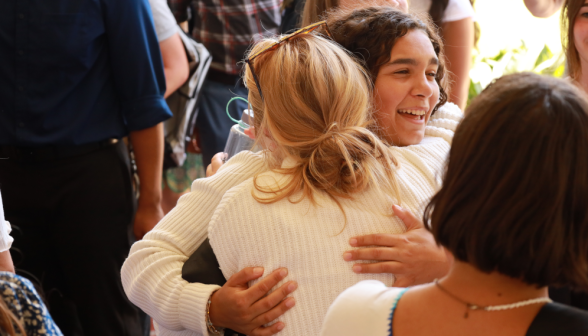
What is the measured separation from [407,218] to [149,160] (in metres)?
1.29

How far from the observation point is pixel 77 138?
1.92 meters

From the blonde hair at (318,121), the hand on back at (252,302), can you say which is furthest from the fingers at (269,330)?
the blonde hair at (318,121)

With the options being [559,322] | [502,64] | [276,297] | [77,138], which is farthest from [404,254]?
[502,64]

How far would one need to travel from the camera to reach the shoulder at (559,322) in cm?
75

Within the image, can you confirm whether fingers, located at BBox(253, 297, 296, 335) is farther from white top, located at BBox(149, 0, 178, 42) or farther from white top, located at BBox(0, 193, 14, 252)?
white top, located at BBox(149, 0, 178, 42)

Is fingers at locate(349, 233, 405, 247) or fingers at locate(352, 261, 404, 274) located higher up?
fingers at locate(349, 233, 405, 247)

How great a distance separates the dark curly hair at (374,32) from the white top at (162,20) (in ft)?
3.61

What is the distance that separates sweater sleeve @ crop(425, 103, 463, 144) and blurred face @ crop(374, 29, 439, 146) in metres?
0.09

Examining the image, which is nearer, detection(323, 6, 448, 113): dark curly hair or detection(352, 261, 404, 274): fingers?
detection(352, 261, 404, 274): fingers

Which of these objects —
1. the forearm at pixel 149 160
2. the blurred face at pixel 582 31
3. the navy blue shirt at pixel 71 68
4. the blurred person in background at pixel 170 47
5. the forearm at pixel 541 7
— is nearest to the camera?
the blurred face at pixel 582 31

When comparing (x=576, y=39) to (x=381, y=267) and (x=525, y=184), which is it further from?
(x=525, y=184)

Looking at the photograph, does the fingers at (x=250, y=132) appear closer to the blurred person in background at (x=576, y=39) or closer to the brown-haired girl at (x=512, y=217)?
the brown-haired girl at (x=512, y=217)

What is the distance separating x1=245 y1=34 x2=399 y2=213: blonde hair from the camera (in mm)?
1153

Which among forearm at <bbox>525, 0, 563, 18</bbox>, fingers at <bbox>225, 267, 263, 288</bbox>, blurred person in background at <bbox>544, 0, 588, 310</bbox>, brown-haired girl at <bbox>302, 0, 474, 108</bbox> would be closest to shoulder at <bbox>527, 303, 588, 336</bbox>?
fingers at <bbox>225, 267, 263, 288</bbox>
